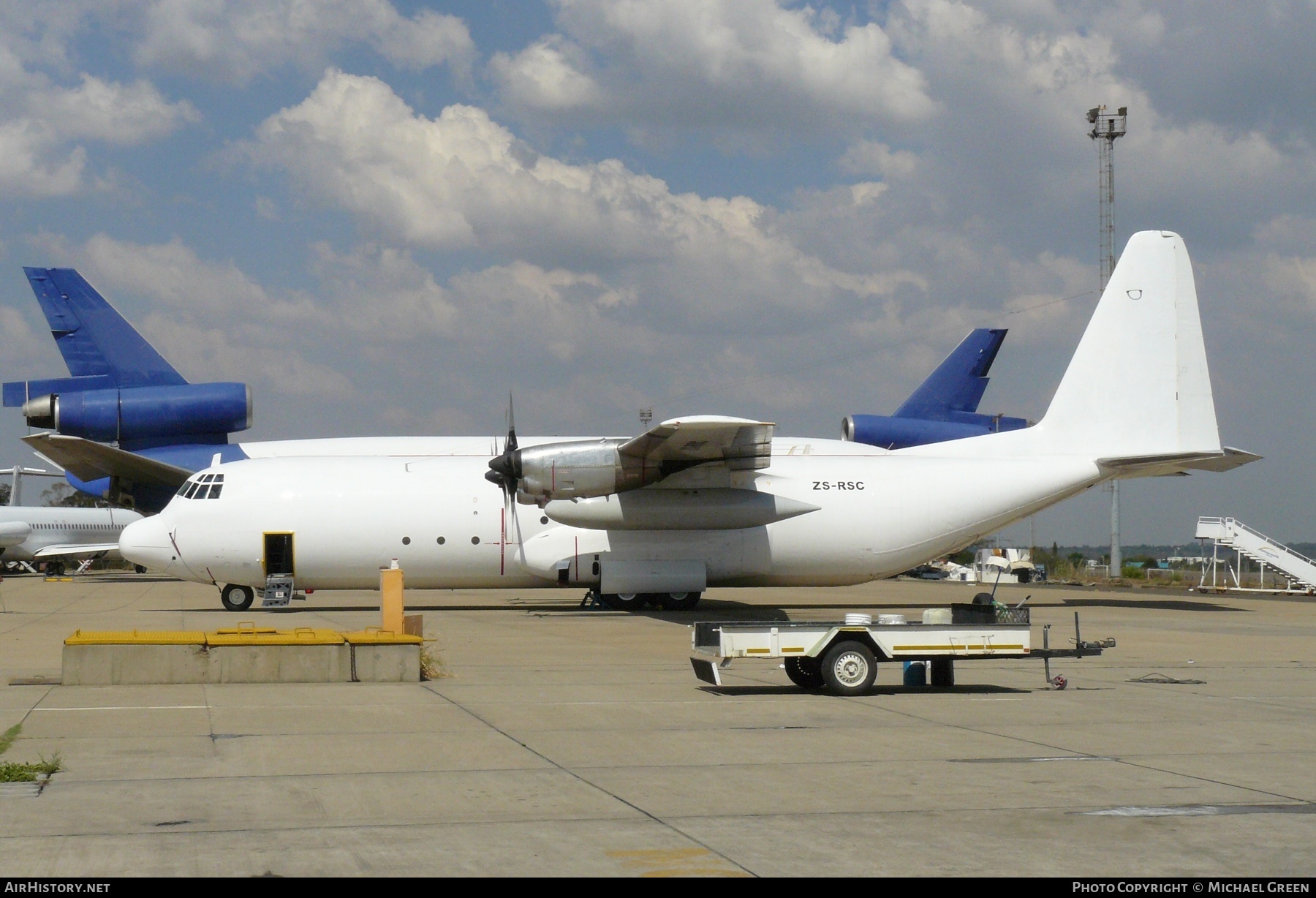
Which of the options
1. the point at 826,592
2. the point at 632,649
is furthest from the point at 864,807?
the point at 826,592

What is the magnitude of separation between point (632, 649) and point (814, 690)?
585cm

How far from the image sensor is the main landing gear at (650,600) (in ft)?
90.0

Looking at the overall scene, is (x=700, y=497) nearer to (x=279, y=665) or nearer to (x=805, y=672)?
(x=805, y=672)

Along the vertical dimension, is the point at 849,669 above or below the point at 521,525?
below

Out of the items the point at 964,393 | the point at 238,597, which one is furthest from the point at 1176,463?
the point at 238,597

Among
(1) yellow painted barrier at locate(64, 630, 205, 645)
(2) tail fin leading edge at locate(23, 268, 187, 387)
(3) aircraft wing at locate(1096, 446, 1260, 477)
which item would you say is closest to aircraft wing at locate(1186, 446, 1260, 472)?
(3) aircraft wing at locate(1096, 446, 1260, 477)

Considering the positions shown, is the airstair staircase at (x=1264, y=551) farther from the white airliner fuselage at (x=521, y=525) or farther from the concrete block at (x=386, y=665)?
the concrete block at (x=386, y=665)

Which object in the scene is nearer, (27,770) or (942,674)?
(27,770)

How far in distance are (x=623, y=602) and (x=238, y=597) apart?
901cm

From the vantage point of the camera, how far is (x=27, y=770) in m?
8.39

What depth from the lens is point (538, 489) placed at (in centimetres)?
2486

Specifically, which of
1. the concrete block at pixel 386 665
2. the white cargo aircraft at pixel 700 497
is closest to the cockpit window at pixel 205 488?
the white cargo aircraft at pixel 700 497

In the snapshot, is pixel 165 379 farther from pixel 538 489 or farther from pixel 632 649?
pixel 632 649

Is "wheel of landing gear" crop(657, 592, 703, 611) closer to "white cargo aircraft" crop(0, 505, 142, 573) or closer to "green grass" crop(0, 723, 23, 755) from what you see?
"green grass" crop(0, 723, 23, 755)
